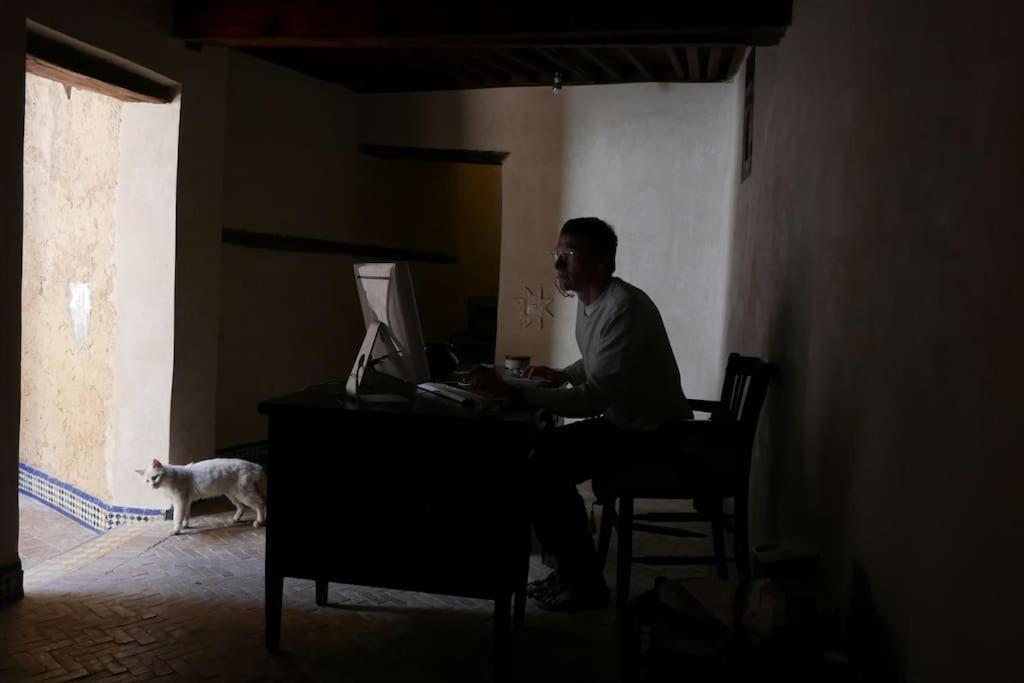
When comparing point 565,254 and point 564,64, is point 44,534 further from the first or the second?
point 564,64

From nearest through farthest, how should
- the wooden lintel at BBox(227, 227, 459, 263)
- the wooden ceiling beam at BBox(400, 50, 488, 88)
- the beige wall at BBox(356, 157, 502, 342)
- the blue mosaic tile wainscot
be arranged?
the blue mosaic tile wainscot
the wooden ceiling beam at BBox(400, 50, 488, 88)
the wooden lintel at BBox(227, 227, 459, 263)
the beige wall at BBox(356, 157, 502, 342)

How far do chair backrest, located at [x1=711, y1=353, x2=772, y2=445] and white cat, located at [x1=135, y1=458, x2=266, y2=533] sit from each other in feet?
7.59

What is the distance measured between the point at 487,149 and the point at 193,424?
267cm

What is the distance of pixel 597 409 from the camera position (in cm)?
305

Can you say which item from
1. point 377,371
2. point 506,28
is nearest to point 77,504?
point 377,371

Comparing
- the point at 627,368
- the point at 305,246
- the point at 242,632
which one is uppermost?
the point at 305,246

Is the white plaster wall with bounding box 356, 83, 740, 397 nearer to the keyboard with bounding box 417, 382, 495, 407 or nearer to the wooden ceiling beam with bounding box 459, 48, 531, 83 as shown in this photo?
the wooden ceiling beam with bounding box 459, 48, 531, 83

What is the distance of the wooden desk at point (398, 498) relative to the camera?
108 inches

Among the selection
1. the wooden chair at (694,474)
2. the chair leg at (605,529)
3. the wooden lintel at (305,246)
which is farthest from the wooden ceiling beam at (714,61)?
the wooden lintel at (305,246)

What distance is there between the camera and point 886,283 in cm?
211

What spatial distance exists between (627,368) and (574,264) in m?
0.47

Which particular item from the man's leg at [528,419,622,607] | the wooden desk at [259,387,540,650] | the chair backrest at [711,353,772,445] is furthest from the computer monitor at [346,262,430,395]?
the chair backrest at [711,353,772,445]

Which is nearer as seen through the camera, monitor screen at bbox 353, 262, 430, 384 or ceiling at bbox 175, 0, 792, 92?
monitor screen at bbox 353, 262, 430, 384

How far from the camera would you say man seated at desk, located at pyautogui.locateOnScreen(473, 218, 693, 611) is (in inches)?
124
